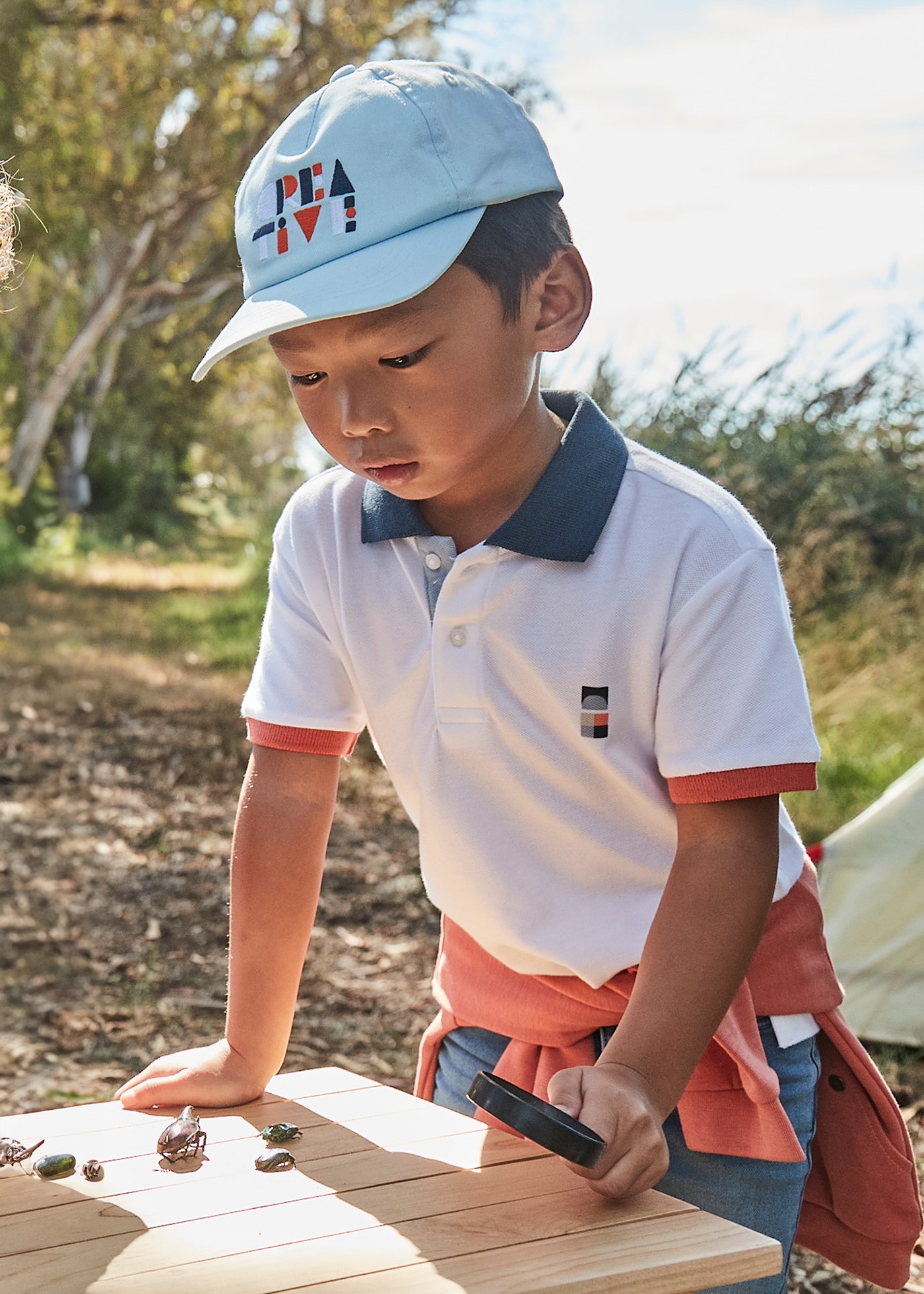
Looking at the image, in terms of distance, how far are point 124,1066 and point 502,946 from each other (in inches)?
81.4

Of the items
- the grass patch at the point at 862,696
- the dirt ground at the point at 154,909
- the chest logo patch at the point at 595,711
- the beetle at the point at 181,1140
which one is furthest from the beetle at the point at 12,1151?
the grass patch at the point at 862,696

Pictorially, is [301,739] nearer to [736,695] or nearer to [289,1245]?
[736,695]

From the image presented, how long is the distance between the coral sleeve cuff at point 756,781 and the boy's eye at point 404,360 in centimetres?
46

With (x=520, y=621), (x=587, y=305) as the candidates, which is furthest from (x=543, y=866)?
(x=587, y=305)

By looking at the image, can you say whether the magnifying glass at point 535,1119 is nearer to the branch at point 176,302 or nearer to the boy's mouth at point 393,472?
the boy's mouth at point 393,472

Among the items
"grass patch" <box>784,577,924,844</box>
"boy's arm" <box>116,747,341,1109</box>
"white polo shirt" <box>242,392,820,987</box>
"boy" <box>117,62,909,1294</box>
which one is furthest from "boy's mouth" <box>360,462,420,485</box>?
"grass patch" <box>784,577,924,844</box>

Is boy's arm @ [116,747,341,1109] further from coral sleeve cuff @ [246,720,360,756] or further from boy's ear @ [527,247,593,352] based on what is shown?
boy's ear @ [527,247,593,352]

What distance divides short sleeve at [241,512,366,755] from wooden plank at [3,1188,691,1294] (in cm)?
55

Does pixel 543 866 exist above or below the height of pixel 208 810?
above

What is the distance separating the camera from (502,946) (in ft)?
4.99

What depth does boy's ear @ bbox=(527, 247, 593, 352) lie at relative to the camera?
1413 millimetres

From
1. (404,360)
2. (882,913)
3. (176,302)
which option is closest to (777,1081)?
Answer: (404,360)

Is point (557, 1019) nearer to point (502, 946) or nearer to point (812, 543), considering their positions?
point (502, 946)

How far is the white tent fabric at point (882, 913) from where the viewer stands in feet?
10.8
